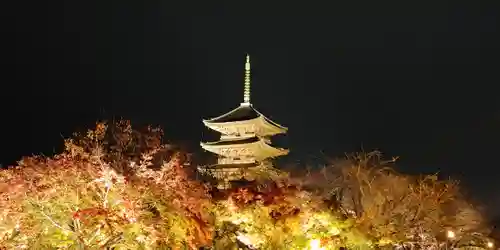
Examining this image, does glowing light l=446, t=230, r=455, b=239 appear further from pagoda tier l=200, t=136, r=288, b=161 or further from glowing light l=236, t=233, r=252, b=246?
pagoda tier l=200, t=136, r=288, b=161

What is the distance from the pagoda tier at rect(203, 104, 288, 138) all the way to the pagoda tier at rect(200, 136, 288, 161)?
1.48 feet

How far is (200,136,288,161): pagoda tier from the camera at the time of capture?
88.4 feet

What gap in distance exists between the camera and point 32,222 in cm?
1201

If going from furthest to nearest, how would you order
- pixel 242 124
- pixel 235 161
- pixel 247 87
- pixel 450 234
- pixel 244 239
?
pixel 247 87, pixel 235 161, pixel 242 124, pixel 450 234, pixel 244 239

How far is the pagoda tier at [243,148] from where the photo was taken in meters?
27.0

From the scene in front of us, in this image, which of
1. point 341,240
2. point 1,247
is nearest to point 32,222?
point 1,247

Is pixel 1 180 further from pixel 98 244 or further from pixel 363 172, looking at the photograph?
pixel 363 172

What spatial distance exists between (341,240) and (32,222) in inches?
299

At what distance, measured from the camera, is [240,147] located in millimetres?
27234

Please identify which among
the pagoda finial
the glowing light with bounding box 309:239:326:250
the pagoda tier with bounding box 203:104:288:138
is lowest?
the glowing light with bounding box 309:239:326:250

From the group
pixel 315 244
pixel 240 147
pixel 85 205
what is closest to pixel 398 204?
pixel 315 244

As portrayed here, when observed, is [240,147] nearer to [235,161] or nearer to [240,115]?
[235,161]

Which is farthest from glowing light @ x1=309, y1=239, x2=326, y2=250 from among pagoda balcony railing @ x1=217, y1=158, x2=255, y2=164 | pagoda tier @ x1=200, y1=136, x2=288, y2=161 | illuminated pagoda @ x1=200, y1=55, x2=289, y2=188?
pagoda balcony railing @ x1=217, y1=158, x2=255, y2=164

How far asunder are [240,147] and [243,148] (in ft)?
0.54
